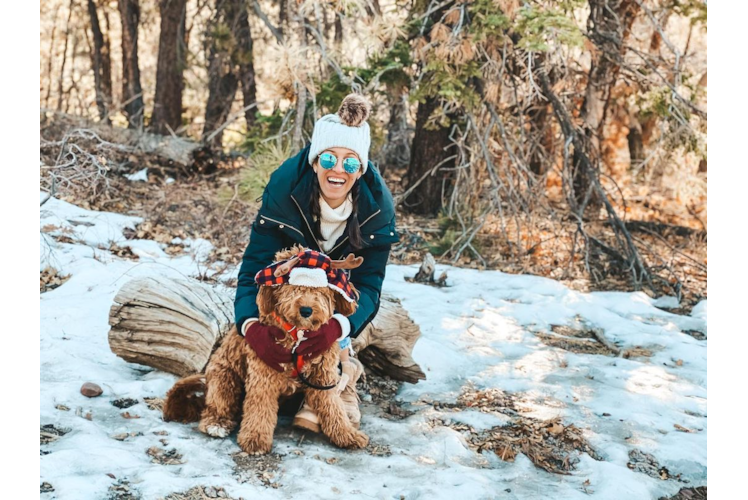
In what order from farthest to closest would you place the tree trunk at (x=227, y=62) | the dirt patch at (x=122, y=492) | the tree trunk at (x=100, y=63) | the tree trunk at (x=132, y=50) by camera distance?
1. the tree trunk at (x=100, y=63)
2. the tree trunk at (x=132, y=50)
3. the tree trunk at (x=227, y=62)
4. the dirt patch at (x=122, y=492)

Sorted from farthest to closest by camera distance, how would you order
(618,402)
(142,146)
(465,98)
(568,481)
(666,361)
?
(142,146) < (465,98) < (666,361) < (618,402) < (568,481)

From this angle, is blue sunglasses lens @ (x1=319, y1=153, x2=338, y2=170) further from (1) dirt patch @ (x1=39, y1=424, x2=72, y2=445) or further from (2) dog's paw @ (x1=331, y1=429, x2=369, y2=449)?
(1) dirt patch @ (x1=39, y1=424, x2=72, y2=445)

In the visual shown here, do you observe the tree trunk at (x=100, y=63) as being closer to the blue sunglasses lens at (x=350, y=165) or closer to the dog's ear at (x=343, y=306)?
the blue sunglasses lens at (x=350, y=165)

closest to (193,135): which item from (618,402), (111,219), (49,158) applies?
(49,158)

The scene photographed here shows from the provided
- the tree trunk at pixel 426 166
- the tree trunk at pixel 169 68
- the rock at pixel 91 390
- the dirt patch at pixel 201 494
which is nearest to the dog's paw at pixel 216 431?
the dirt patch at pixel 201 494

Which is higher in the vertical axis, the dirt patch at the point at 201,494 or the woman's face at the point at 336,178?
the woman's face at the point at 336,178

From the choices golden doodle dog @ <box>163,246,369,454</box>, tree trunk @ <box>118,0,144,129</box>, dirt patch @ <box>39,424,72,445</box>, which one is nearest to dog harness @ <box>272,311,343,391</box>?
golden doodle dog @ <box>163,246,369,454</box>

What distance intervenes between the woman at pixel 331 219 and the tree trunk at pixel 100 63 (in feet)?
28.6

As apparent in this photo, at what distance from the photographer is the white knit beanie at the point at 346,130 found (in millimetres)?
3287

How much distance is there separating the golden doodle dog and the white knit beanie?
0.52 metres
